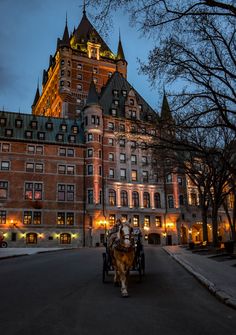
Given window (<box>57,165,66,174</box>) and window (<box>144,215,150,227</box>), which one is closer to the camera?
window (<box>57,165,66,174</box>)

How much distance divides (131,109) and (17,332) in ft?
203

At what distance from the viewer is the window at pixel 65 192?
55119 mm

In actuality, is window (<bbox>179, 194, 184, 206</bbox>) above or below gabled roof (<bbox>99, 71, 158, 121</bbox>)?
below

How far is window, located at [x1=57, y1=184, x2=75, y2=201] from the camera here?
55119 millimetres

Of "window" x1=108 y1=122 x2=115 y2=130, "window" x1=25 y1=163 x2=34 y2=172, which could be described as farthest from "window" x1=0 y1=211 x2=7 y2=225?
"window" x1=108 y1=122 x2=115 y2=130

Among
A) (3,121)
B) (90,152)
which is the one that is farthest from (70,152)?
(3,121)

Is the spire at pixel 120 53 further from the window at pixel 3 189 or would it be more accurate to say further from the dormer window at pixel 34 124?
the window at pixel 3 189

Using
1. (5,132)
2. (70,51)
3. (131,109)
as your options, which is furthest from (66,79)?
(5,132)

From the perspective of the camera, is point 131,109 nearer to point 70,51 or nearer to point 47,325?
point 70,51

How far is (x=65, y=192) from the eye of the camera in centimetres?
5550

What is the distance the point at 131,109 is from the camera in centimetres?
6556

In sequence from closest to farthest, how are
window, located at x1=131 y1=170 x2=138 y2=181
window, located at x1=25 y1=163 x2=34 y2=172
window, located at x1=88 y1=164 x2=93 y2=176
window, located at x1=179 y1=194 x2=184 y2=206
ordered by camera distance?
window, located at x1=25 y1=163 x2=34 y2=172
window, located at x1=88 y1=164 x2=93 y2=176
window, located at x1=131 y1=170 x2=138 y2=181
window, located at x1=179 y1=194 x2=184 y2=206

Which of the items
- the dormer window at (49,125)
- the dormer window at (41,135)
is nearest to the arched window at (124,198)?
the dormer window at (41,135)

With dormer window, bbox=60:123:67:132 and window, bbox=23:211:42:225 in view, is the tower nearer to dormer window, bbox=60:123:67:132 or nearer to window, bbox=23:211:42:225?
dormer window, bbox=60:123:67:132
